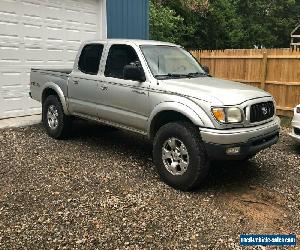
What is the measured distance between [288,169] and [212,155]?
217 cm

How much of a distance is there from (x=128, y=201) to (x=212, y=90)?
189cm

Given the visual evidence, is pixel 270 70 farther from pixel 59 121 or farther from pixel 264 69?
pixel 59 121

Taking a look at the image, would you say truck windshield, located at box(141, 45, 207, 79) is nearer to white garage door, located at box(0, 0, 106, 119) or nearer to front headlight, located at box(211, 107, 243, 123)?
front headlight, located at box(211, 107, 243, 123)

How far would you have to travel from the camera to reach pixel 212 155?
472 centimetres

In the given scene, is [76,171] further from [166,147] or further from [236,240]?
[236,240]

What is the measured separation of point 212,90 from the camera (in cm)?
507

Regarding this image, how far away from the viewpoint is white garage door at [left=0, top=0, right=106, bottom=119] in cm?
923

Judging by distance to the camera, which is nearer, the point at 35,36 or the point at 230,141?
the point at 230,141

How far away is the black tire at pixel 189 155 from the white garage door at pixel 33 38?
18.7ft

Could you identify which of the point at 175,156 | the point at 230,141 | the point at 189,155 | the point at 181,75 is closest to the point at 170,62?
the point at 181,75

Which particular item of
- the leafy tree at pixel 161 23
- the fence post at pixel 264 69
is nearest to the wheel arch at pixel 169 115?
the fence post at pixel 264 69

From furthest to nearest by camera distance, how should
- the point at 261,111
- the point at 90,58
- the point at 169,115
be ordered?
the point at 90,58
the point at 169,115
the point at 261,111

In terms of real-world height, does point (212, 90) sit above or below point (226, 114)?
above

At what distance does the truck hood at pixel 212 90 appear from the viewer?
15.9 ft
